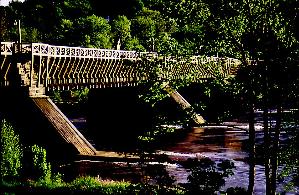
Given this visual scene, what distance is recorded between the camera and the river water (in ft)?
78.6

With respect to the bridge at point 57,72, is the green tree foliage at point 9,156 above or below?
below

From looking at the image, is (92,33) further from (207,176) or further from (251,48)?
(207,176)

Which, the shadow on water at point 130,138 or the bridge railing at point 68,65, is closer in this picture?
the shadow on water at point 130,138

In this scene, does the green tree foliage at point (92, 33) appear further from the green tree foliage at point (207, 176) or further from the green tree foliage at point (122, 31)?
Result: the green tree foliage at point (207, 176)

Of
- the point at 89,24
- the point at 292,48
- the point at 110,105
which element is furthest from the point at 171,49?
the point at 89,24

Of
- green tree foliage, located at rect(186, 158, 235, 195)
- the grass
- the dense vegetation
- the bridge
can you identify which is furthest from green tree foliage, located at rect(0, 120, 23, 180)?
green tree foliage, located at rect(186, 158, 235, 195)

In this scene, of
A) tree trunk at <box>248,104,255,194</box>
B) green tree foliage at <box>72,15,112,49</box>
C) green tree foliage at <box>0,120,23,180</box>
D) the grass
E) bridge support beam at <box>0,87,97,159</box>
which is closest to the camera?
tree trunk at <box>248,104,255,194</box>

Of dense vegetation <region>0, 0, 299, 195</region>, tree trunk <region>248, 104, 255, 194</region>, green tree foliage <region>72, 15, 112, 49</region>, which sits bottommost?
tree trunk <region>248, 104, 255, 194</region>

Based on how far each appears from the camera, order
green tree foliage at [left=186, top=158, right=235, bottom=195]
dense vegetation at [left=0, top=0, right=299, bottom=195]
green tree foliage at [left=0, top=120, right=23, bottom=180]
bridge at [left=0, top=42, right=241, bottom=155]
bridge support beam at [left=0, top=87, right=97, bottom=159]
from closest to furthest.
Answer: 1. green tree foliage at [left=186, top=158, right=235, bottom=195]
2. dense vegetation at [left=0, top=0, right=299, bottom=195]
3. green tree foliage at [left=0, top=120, right=23, bottom=180]
4. bridge support beam at [left=0, top=87, right=97, bottom=159]
5. bridge at [left=0, top=42, right=241, bottom=155]

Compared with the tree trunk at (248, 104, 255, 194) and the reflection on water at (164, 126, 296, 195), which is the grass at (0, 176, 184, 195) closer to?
the tree trunk at (248, 104, 255, 194)

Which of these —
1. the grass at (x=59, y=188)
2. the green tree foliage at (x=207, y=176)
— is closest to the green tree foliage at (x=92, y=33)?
the grass at (x=59, y=188)

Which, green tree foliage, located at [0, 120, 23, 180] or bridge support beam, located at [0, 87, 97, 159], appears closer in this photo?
green tree foliage, located at [0, 120, 23, 180]

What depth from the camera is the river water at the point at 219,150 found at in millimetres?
23966

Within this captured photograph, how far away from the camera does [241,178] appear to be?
962 inches
